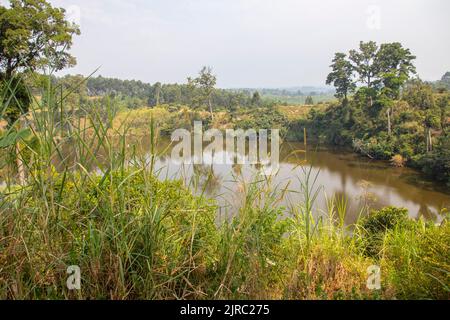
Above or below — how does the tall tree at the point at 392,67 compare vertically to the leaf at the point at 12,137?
above

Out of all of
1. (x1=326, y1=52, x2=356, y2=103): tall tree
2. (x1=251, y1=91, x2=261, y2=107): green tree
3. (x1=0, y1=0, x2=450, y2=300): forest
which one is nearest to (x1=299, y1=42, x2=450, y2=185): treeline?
(x1=326, y1=52, x2=356, y2=103): tall tree

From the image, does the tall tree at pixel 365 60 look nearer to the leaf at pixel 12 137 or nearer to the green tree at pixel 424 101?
the green tree at pixel 424 101

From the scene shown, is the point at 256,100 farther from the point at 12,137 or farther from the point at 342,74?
the point at 12,137

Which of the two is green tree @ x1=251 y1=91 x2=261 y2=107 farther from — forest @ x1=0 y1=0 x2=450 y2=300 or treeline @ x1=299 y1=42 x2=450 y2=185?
forest @ x1=0 y1=0 x2=450 y2=300

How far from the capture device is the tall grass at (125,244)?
1.08 m

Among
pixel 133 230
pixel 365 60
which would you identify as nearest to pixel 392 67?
pixel 365 60

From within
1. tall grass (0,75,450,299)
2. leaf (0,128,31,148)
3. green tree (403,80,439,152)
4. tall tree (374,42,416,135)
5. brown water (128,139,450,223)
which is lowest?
brown water (128,139,450,223)

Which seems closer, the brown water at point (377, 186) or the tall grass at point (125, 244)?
the tall grass at point (125, 244)

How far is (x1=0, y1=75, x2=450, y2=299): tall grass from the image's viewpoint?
108 cm

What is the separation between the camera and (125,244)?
1.04 meters

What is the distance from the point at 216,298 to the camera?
3.71 feet

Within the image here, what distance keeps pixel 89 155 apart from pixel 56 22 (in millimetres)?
8669

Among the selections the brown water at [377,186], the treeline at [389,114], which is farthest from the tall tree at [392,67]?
the brown water at [377,186]
